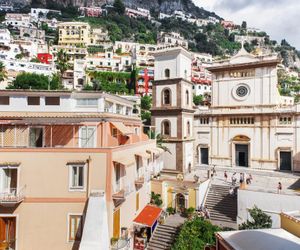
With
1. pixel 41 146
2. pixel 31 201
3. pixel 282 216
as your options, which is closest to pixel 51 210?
pixel 31 201

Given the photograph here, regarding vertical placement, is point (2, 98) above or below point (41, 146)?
above

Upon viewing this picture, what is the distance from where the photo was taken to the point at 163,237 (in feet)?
71.4

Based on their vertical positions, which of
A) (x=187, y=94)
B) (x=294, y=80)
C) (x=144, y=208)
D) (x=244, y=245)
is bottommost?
(x=144, y=208)

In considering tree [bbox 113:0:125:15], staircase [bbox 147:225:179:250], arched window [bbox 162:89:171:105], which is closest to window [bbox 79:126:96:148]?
staircase [bbox 147:225:179:250]

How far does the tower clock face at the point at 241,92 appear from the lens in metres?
36.4

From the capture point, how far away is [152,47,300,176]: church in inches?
1223

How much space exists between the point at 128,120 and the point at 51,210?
8.76m

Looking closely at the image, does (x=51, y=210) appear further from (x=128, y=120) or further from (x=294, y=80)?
(x=294, y=80)

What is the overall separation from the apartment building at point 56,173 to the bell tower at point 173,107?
568 inches

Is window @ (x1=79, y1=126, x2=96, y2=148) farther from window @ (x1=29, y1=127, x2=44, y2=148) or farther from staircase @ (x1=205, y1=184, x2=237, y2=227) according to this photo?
staircase @ (x1=205, y1=184, x2=237, y2=227)

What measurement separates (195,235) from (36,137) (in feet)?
40.2

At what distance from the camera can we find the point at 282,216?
40.1 feet

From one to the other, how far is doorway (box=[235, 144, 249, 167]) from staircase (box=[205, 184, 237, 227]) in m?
10.8

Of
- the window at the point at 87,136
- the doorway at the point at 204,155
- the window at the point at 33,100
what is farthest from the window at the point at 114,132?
the doorway at the point at 204,155
